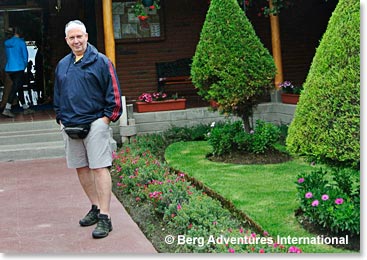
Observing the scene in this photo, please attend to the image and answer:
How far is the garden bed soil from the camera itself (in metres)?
9.53

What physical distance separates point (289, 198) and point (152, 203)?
4.80 ft

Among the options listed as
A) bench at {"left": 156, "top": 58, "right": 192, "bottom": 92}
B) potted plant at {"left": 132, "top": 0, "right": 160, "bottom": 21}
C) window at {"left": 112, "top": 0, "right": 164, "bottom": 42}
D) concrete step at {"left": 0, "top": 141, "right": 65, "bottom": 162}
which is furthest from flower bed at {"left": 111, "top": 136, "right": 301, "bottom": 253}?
window at {"left": 112, "top": 0, "right": 164, "bottom": 42}

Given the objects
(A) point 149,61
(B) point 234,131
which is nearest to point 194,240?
(B) point 234,131

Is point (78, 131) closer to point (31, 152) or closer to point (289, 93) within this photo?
point (31, 152)

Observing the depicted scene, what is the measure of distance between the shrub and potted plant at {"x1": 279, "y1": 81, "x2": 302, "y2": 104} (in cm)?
642

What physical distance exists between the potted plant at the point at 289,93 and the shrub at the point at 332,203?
6.42m

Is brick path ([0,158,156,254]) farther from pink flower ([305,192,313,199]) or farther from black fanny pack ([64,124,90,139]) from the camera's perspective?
pink flower ([305,192,313,199])

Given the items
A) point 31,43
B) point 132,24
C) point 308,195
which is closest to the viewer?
point 308,195

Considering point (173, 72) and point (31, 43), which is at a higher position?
point (31, 43)

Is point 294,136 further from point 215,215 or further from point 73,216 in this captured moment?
point 73,216

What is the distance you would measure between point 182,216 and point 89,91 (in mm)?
1432

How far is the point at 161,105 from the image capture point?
12555 millimetres

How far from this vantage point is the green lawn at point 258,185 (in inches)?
240

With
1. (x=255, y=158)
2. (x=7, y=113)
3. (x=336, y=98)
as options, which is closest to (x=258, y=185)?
(x=255, y=158)
